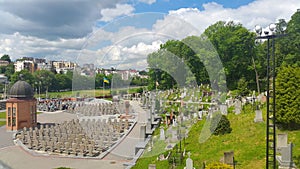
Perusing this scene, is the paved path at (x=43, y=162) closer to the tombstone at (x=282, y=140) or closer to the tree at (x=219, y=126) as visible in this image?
the tree at (x=219, y=126)

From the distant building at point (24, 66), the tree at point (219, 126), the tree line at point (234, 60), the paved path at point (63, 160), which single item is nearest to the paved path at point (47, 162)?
the paved path at point (63, 160)

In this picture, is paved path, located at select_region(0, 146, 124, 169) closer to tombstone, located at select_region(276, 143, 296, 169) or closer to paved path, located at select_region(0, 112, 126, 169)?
paved path, located at select_region(0, 112, 126, 169)

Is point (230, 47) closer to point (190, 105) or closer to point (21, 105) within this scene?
point (190, 105)

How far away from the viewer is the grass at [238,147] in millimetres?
8352

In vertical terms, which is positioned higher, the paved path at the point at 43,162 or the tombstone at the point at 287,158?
the tombstone at the point at 287,158

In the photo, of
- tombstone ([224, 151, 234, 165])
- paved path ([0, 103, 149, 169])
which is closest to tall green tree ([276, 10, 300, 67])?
paved path ([0, 103, 149, 169])

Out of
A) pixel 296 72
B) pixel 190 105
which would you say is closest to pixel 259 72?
pixel 190 105

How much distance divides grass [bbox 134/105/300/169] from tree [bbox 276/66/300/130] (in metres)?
0.45

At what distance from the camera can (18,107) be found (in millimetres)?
16672

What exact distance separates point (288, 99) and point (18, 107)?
14959mm

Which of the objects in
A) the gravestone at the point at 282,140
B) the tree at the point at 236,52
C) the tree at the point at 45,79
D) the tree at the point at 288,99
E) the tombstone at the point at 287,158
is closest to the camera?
the tombstone at the point at 287,158

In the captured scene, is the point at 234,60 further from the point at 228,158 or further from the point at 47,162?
the point at 47,162

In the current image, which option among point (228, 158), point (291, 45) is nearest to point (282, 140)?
point (228, 158)

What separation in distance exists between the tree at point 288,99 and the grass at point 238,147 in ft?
1.48
